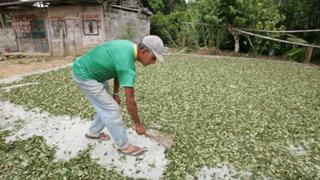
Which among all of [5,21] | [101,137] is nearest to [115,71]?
[101,137]

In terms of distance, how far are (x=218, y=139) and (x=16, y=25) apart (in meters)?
12.0

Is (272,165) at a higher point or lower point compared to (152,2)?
lower

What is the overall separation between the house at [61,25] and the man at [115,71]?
27.6 feet

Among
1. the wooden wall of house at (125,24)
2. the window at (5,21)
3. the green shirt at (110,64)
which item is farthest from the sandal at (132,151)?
the window at (5,21)

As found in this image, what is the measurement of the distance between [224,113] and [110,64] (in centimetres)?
212

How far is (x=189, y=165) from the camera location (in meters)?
2.39

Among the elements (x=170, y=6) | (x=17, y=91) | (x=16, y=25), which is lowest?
(x=17, y=91)

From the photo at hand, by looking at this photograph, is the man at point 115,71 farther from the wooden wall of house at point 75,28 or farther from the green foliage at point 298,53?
the wooden wall of house at point 75,28

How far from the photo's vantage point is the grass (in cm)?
247

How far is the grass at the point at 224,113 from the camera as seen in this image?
8.11 feet

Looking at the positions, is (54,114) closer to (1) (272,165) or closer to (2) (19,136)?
(2) (19,136)

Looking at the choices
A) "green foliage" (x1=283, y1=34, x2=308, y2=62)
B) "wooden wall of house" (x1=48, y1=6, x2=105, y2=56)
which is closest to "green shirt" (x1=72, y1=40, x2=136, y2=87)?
"green foliage" (x1=283, y1=34, x2=308, y2=62)

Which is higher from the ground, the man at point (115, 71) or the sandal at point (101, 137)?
the man at point (115, 71)

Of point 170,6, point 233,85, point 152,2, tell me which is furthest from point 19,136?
point 170,6
